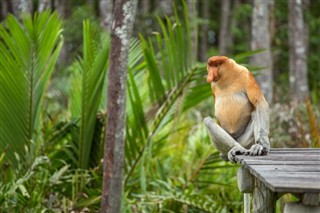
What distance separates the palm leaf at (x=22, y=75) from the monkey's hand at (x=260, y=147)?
2.65 meters

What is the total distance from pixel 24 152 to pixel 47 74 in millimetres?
750

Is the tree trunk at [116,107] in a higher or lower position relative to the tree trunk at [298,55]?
lower

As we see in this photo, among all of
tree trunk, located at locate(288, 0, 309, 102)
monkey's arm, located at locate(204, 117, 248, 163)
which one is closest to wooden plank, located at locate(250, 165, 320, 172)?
monkey's arm, located at locate(204, 117, 248, 163)

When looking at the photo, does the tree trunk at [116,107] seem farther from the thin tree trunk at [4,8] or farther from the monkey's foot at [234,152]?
the thin tree trunk at [4,8]

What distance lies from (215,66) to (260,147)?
571mm

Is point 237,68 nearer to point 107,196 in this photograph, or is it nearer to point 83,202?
point 107,196

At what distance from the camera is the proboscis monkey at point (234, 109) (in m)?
4.04

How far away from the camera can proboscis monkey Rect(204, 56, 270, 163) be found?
4.04 m

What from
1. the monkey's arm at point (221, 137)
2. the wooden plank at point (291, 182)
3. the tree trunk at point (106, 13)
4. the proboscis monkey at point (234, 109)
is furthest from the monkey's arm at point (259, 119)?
the tree trunk at point (106, 13)

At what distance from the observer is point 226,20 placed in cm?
2667

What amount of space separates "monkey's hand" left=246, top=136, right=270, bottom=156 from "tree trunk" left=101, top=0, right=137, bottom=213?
1520 mm

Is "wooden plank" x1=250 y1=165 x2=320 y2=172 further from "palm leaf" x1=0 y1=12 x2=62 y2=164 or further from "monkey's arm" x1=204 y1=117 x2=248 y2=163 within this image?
"palm leaf" x1=0 y1=12 x2=62 y2=164

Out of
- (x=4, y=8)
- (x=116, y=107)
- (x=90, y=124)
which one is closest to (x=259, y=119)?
(x=116, y=107)

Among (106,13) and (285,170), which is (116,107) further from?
(106,13)
